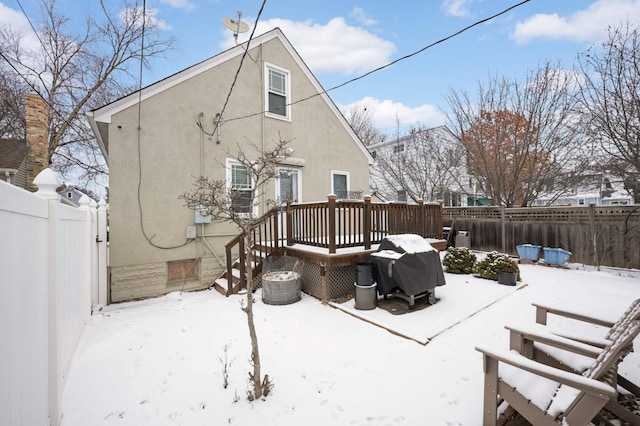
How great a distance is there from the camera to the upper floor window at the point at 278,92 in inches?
307

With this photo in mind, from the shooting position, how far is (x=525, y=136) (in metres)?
9.95

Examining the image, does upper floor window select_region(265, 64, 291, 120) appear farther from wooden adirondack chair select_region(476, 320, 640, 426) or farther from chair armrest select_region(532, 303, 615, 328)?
wooden adirondack chair select_region(476, 320, 640, 426)

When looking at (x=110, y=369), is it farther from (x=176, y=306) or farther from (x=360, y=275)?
(x=360, y=275)

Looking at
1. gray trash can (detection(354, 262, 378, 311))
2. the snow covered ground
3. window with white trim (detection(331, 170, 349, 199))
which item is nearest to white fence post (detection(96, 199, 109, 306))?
the snow covered ground

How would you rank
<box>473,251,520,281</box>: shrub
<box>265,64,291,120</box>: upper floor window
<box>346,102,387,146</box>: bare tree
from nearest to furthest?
<box>473,251,520,281</box>: shrub
<box>265,64,291,120</box>: upper floor window
<box>346,102,387,146</box>: bare tree

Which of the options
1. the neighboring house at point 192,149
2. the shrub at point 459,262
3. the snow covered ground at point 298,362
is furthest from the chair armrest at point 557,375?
the neighboring house at point 192,149

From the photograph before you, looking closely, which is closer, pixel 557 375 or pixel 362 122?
pixel 557 375

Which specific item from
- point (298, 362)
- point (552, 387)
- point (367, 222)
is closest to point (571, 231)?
point (367, 222)

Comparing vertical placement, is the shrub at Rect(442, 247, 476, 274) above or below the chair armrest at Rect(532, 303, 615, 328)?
below

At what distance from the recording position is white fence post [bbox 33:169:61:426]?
6.41 ft

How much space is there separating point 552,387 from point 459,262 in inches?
217

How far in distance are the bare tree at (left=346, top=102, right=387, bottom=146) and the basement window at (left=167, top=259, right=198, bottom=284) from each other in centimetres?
1510

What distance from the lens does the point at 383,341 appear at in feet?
12.0

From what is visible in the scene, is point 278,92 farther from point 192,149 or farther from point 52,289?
point 52,289
